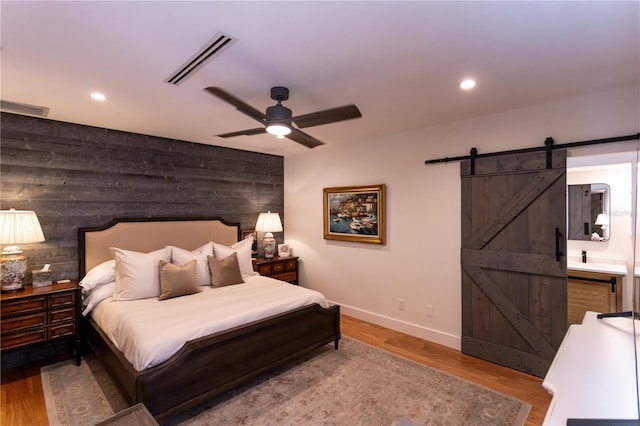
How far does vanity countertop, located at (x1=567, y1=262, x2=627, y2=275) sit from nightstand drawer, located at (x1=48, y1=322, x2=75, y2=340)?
17.4ft

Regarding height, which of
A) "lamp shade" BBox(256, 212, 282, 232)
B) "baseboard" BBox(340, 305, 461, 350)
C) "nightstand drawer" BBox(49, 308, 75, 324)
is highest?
"lamp shade" BBox(256, 212, 282, 232)

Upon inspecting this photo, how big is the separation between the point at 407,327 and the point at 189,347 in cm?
258

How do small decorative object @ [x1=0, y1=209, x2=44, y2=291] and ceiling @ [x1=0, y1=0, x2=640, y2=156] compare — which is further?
small decorative object @ [x1=0, y1=209, x2=44, y2=291]

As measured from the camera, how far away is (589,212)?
369cm

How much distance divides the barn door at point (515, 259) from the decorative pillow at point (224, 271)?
100.0 inches

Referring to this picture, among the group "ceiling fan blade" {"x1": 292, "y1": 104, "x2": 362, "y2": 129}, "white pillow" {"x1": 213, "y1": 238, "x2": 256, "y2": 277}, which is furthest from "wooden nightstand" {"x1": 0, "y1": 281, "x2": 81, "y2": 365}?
"ceiling fan blade" {"x1": 292, "y1": 104, "x2": 362, "y2": 129}

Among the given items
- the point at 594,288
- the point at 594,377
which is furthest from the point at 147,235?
the point at 594,288

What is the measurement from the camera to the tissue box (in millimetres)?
2920

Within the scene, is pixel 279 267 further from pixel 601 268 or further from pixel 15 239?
pixel 601 268

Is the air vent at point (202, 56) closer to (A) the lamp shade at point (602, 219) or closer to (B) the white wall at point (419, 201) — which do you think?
(B) the white wall at point (419, 201)

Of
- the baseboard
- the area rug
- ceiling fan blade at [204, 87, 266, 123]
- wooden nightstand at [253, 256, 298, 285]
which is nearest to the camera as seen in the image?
ceiling fan blade at [204, 87, 266, 123]

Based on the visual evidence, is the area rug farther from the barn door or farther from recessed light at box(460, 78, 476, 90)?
recessed light at box(460, 78, 476, 90)

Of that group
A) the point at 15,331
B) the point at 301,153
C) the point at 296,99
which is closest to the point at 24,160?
the point at 15,331

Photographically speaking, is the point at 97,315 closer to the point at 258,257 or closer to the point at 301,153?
the point at 258,257
